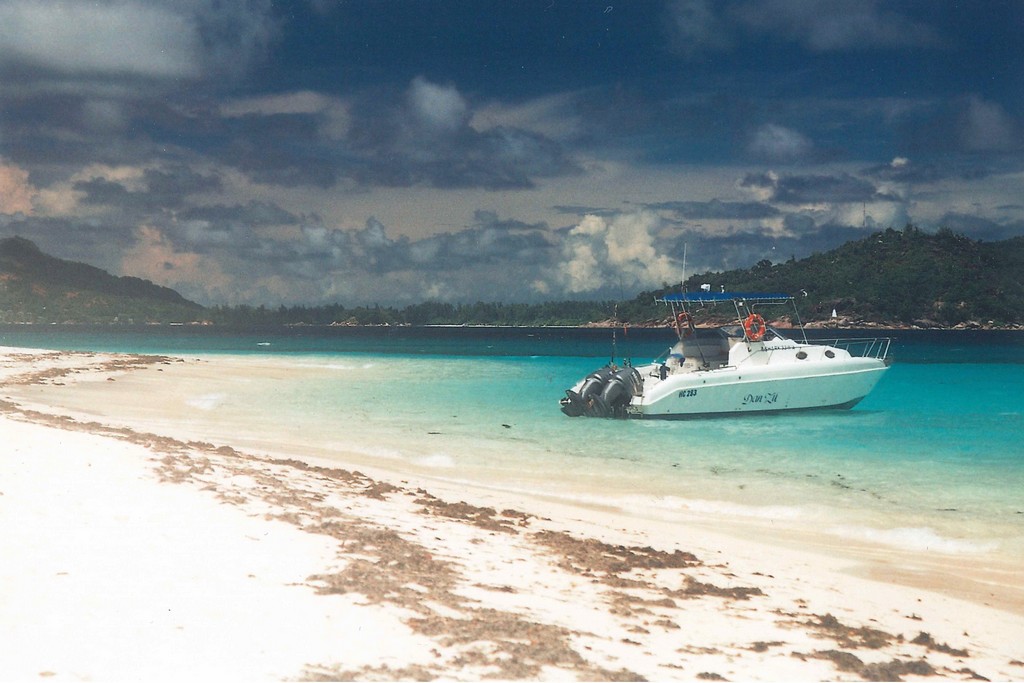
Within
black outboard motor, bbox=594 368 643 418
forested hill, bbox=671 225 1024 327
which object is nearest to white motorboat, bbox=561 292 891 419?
black outboard motor, bbox=594 368 643 418

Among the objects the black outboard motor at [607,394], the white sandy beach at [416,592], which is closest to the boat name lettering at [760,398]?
the black outboard motor at [607,394]

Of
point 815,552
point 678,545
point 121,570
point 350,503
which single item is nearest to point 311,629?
point 121,570

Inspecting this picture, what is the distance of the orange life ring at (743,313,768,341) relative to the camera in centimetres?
2534

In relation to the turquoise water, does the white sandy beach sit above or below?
above

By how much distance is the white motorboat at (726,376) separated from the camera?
24.6 metres

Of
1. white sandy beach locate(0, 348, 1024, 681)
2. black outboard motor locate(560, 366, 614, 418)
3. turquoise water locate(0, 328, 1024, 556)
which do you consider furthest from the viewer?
black outboard motor locate(560, 366, 614, 418)

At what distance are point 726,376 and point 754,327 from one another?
1.93 metres

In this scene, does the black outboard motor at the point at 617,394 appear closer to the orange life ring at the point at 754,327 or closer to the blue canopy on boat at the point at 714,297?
the blue canopy on boat at the point at 714,297

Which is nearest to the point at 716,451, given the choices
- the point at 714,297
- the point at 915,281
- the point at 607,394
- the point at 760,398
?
the point at 607,394

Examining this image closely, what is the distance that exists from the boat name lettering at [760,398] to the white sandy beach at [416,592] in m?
13.9

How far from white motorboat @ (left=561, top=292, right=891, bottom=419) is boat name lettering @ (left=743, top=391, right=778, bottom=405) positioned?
0.10 ft

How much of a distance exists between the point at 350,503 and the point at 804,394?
63.1 ft

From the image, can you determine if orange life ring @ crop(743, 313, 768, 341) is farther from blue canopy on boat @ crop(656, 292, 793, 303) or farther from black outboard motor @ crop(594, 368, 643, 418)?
black outboard motor @ crop(594, 368, 643, 418)

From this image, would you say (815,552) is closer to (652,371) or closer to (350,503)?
(350,503)
